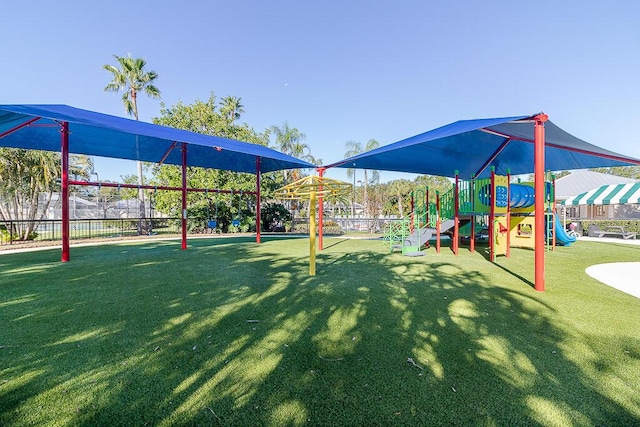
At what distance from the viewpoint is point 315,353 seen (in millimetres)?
2889

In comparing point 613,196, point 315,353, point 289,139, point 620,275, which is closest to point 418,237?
point 620,275

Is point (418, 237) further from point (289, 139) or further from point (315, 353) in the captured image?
point (289, 139)

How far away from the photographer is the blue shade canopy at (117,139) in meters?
6.74

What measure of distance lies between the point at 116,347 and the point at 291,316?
6.25 ft

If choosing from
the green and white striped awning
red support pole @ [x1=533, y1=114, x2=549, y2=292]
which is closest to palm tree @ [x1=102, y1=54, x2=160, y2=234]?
red support pole @ [x1=533, y1=114, x2=549, y2=292]

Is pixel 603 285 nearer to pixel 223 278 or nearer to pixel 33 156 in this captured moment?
pixel 223 278

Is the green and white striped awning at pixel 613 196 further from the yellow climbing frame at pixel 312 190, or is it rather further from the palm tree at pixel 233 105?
the palm tree at pixel 233 105

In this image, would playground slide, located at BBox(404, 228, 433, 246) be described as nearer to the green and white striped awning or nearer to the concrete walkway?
the concrete walkway

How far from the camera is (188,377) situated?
2451 millimetres

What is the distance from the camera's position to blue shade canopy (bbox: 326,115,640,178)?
7.55 m

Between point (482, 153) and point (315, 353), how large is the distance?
1187cm

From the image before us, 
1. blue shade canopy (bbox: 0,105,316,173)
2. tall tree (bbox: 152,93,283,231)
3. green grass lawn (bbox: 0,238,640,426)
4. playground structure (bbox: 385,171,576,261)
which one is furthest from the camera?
tall tree (bbox: 152,93,283,231)

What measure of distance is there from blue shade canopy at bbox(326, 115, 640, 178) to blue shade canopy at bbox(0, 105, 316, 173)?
10.9 ft

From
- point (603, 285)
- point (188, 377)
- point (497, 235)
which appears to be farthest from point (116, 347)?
point (497, 235)
